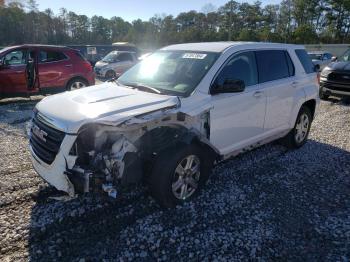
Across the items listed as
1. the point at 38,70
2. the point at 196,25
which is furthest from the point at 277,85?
the point at 196,25

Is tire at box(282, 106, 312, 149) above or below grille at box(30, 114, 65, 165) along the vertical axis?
below

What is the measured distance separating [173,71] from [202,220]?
6.60 ft

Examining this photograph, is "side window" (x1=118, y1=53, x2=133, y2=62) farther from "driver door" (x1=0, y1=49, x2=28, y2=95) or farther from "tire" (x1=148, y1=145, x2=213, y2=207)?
"tire" (x1=148, y1=145, x2=213, y2=207)

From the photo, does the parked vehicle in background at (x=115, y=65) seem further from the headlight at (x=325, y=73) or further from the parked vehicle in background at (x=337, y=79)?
the parked vehicle in background at (x=337, y=79)

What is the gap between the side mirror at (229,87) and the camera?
13.3 ft

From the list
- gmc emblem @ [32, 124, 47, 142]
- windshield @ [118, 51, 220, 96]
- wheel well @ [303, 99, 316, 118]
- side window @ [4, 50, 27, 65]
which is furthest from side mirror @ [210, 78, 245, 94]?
side window @ [4, 50, 27, 65]

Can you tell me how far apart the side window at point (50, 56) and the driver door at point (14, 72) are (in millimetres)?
490

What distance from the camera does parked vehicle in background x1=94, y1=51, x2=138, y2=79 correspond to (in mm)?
18031

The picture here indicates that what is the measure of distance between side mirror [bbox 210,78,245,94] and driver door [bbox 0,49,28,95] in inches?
311

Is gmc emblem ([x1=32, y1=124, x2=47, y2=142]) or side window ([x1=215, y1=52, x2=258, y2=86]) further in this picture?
→ side window ([x1=215, y1=52, x2=258, y2=86])

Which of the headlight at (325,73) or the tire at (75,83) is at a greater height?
the headlight at (325,73)

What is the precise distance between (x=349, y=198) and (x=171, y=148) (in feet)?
8.35

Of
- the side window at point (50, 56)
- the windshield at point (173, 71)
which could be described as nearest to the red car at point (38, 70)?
the side window at point (50, 56)

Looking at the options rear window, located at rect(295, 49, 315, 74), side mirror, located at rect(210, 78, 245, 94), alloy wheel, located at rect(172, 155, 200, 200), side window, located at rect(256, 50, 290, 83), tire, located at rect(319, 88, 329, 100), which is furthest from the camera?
tire, located at rect(319, 88, 329, 100)
